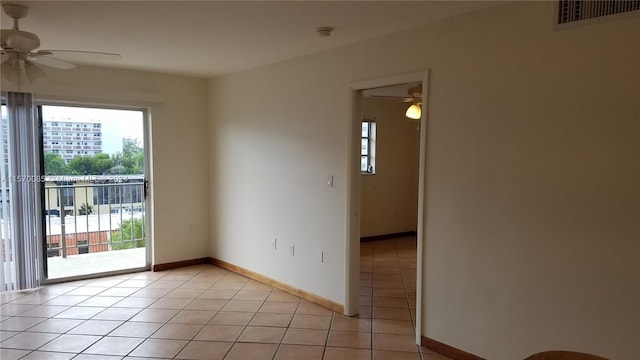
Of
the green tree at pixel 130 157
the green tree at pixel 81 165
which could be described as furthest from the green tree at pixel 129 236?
the green tree at pixel 81 165

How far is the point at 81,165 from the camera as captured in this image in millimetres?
Answer: 4730

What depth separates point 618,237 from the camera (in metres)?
2.10

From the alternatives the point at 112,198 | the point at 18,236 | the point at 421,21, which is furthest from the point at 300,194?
the point at 18,236

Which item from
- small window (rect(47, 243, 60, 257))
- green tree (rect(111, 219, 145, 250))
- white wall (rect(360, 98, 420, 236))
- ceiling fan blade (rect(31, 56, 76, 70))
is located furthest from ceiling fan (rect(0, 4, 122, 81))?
white wall (rect(360, 98, 420, 236))

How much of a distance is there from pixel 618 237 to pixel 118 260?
5108 mm

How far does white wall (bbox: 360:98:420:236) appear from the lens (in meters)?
6.84

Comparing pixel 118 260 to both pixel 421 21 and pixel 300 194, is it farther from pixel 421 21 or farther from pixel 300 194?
pixel 421 21

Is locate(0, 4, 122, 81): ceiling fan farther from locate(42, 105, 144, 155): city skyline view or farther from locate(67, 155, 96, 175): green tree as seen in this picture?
locate(67, 155, 96, 175): green tree

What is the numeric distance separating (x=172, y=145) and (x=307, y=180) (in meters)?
2.12

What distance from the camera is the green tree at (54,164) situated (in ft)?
14.9

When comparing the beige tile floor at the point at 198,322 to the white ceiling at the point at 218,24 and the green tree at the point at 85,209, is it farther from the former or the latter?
the white ceiling at the point at 218,24

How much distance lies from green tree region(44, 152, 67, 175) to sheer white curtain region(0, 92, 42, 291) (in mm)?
172

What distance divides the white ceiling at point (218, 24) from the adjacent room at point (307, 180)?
0.03m

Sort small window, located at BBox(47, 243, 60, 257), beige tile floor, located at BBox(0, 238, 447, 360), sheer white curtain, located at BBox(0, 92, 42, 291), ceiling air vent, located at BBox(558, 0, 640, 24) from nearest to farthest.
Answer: ceiling air vent, located at BBox(558, 0, 640, 24)
beige tile floor, located at BBox(0, 238, 447, 360)
sheer white curtain, located at BBox(0, 92, 42, 291)
small window, located at BBox(47, 243, 60, 257)
